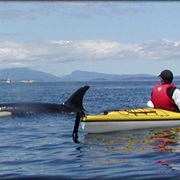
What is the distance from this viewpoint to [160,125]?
17797 millimetres

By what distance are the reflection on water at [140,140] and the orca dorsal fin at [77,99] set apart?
22.9 feet

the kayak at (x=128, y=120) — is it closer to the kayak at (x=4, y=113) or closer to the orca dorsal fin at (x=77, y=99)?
the orca dorsal fin at (x=77, y=99)

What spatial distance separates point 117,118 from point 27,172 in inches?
255

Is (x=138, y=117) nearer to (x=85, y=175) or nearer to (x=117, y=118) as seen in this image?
(x=117, y=118)

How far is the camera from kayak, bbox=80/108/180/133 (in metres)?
17.2

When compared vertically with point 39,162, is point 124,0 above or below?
above

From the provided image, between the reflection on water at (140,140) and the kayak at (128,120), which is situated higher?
the kayak at (128,120)

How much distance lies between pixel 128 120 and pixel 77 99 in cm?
862

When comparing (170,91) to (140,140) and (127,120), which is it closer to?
(127,120)

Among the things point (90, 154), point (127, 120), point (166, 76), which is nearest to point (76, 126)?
point (127, 120)

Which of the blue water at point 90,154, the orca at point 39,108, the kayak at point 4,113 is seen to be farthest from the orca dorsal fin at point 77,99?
the blue water at point 90,154

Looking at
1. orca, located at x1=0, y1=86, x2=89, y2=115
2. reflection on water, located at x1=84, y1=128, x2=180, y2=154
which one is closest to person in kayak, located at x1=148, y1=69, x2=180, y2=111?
reflection on water, located at x1=84, y1=128, x2=180, y2=154

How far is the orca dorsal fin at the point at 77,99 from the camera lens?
24.4 meters

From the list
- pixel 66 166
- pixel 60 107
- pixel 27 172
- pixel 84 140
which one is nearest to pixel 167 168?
Result: pixel 66 166
